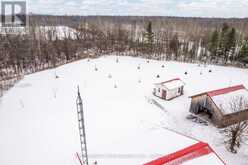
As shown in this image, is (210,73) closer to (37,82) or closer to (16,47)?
(37,82)

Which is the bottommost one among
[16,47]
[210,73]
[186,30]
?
[210,73]

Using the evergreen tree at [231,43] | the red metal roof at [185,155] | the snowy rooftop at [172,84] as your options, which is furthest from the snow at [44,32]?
the red metal roof at [185,155]

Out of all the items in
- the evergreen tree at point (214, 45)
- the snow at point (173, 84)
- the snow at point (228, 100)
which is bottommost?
the snow at point (228, 100)

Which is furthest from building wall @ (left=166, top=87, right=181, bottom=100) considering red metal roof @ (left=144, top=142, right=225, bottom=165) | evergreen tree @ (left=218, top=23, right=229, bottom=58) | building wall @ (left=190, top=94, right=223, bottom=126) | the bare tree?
evergreen tree @ (left=218, top=23, right=229, bottom=58)

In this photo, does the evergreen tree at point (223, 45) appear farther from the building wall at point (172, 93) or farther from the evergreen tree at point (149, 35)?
the building wall at point (172, 93)

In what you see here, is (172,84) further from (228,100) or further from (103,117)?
(103,117)

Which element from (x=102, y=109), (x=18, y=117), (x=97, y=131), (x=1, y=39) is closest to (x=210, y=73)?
(x=102, y=109)

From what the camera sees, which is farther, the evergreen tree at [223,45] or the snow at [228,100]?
the evergreen tree at [223,45]
